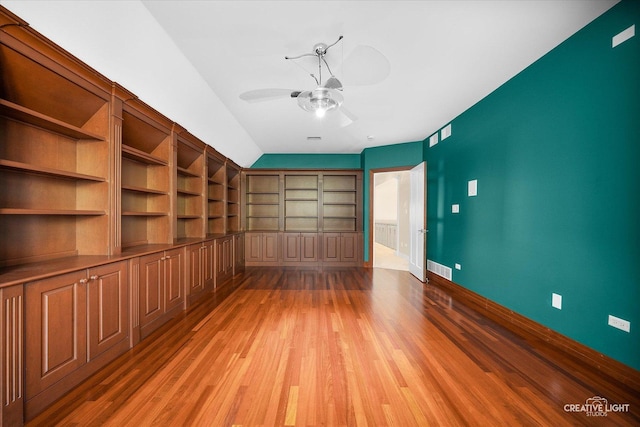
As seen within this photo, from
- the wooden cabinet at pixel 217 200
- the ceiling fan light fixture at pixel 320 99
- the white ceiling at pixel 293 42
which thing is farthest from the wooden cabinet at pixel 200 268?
the ceiling fan light fixture at pixel 320 99

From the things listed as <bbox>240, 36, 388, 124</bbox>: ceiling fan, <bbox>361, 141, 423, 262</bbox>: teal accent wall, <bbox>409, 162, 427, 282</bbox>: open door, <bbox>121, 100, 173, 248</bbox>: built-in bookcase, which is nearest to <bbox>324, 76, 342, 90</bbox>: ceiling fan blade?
<bbox>240, 36, 388, 124</bbox>: ceiling fan

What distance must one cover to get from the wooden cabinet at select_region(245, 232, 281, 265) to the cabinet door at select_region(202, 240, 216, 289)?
2.18 m

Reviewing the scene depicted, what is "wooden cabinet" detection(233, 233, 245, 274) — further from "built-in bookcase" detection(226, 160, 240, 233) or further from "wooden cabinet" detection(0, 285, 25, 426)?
"wooden cabinet" detection(0, 285, 25, 426)

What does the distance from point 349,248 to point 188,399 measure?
5.15 meters

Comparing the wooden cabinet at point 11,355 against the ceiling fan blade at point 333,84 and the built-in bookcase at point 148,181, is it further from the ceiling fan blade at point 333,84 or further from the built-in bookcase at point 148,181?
the ceiling fan blade at point 333,84

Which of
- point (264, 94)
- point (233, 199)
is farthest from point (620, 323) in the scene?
point (233, 199)

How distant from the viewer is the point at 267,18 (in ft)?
7.16

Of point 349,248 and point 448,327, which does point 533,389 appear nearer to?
point 448,327

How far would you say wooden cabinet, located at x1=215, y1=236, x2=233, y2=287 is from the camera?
4.62 m

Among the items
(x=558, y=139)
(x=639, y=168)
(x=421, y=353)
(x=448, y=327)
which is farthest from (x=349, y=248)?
(x=639, y=168)

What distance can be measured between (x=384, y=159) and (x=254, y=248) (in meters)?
3.95

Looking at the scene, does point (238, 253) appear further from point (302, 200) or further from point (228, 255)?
point (302, 200)

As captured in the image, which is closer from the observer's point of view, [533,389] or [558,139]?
[533,389]

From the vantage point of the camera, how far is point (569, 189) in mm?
2475
